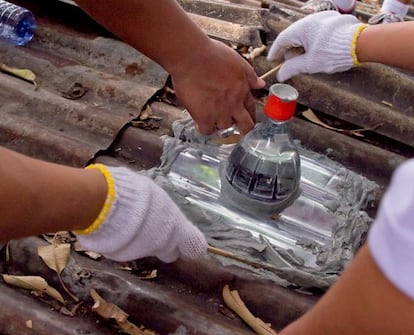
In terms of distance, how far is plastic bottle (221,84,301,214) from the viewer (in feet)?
5.61

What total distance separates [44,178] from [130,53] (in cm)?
102

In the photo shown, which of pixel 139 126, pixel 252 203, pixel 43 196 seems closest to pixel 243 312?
pixel 252 203

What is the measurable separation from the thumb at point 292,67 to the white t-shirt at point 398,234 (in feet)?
4.24

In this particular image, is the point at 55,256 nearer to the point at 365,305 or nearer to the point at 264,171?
the point at 264,171

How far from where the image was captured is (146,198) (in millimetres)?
1314

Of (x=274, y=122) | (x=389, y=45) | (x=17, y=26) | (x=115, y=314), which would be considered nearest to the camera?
(x=115, y=314)

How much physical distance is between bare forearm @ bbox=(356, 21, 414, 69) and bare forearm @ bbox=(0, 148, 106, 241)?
3.42 feet

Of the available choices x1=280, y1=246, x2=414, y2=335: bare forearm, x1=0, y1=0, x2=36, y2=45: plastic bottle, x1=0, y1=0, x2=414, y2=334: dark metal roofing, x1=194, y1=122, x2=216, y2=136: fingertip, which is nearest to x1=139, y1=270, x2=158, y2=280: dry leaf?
x1=0, y1=0, x2=414, y2=334: dark metal roofing

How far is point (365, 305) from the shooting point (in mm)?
792

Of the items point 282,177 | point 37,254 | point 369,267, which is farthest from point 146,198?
point 369,267

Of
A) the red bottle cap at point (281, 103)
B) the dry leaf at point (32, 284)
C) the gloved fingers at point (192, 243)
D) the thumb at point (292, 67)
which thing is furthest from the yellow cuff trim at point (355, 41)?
Result: the dry leaf at point (32, 284)

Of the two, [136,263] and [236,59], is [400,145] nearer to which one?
[236,59]

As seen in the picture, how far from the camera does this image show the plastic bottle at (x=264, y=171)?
1.71m

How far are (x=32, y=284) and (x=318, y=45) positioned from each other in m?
1.10
